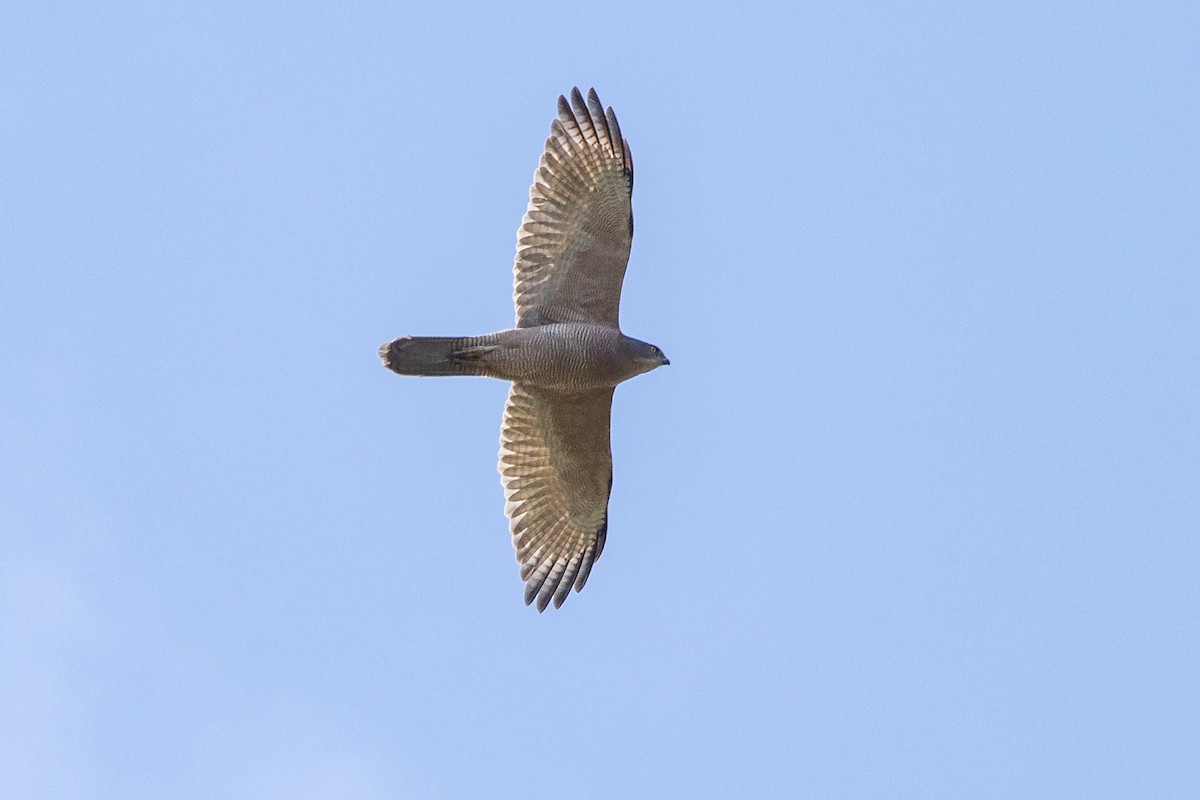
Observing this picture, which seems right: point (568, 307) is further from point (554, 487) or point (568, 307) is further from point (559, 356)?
point (554, 487)

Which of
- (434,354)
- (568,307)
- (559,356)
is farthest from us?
(568,307)

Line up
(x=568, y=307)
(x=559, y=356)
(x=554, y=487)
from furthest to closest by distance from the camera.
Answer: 1. (x=554, y=487)
2. (x=568, y=307)
3. (x=559, y=356)

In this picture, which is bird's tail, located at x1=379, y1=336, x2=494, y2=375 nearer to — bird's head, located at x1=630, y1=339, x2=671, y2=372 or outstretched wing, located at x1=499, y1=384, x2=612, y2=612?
outstretched wing, located at x1=499, y1=384, x2=612, y2=612

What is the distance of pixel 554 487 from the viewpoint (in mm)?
18969

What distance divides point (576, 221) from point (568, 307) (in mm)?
812

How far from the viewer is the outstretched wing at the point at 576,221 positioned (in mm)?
17984

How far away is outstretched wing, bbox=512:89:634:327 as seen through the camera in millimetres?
17984

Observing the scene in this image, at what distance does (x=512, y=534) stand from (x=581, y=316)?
2348 millimetres

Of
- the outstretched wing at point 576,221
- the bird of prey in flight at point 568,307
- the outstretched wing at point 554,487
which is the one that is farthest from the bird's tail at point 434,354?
the outstretched wing at point 554,487

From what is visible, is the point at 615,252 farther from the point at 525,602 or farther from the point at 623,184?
the point at 525,602

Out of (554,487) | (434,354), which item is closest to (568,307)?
(434,354)

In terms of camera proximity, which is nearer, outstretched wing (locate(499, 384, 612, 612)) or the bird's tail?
the bird's tail

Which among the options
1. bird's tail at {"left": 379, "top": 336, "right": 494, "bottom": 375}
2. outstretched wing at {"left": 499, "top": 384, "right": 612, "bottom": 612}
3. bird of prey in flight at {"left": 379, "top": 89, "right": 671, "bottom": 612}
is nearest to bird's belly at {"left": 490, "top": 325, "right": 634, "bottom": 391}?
bird of prey in flight at {"left": 379, "top": 89, "right": 671, "bottom": 612}

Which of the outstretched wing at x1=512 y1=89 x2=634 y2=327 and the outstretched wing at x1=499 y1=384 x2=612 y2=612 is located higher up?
the outstretched wing at x1=512 y1=89 x2=634 y2=327
